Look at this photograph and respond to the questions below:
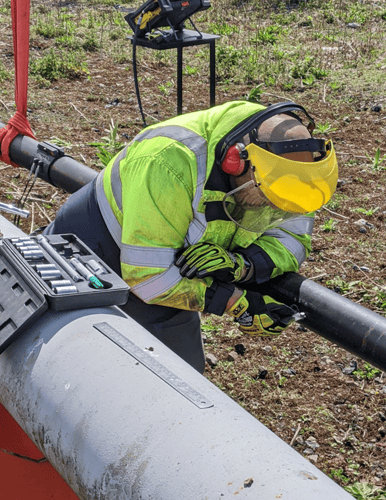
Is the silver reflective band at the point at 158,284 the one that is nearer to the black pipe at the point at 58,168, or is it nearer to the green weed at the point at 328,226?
the black pipe at the point at 58,168

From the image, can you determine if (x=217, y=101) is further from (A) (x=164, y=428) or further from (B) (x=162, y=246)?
(A) (x=164, y=428)

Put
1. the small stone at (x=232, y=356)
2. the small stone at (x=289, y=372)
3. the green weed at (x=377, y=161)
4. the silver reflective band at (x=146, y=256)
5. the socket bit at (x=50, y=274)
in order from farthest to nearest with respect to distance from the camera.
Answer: the green weed at (x=377, y=161)
the small stone at (x=232, y=356)
the small stone at (x=289, y=372)
the silver reflective band at (x=146, y=256)
the socket bit at (x=50, y=274)

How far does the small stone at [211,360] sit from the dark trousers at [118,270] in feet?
1.84

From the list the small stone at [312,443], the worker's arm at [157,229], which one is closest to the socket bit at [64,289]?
the worker's arm at [157,229]

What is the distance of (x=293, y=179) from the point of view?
93.7 inches

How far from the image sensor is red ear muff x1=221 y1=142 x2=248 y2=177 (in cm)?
238

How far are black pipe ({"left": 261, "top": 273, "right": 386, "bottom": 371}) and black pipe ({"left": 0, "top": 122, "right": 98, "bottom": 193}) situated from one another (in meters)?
1.52

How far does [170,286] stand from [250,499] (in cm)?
138

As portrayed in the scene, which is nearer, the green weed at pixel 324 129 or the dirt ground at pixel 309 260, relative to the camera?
the dirt ground at pixel 309 260

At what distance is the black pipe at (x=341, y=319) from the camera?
2416mm

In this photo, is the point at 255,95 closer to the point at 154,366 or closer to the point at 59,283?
the point at 59,283

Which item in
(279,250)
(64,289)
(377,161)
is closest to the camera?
(64,289)

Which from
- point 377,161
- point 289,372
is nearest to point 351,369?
point 289,372

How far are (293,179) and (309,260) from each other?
2.60 metres
